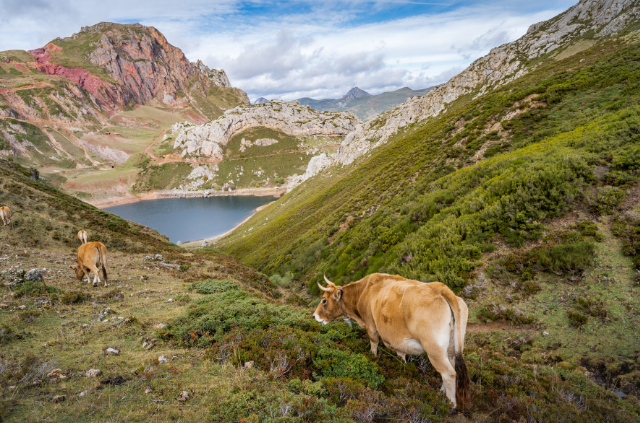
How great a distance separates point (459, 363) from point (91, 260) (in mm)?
14097

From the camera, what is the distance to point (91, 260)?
10852mm

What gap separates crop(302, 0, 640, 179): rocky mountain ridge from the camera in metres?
55.9

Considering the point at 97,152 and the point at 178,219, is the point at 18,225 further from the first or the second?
the point at 97,152

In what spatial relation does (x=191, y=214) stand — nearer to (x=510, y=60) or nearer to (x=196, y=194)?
(x=196, y=194)

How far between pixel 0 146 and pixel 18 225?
20660cm

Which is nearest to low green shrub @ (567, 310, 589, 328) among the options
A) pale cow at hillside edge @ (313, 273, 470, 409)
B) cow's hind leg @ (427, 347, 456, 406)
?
pale cow at hillside edge @ (313, 273, 470, 409)

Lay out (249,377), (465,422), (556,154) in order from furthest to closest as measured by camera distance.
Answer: (556,154) < (249,377) < (465,422)

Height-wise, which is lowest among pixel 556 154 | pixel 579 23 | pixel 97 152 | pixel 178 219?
pixel 178 219

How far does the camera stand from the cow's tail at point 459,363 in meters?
4.62

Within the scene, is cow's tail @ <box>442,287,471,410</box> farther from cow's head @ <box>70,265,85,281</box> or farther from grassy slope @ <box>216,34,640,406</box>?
cow's head @ <box>70,265,85,281</box>

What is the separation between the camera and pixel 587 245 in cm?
752

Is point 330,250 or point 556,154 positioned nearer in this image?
point 556,154

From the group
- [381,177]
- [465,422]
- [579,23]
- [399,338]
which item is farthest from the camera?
[579,23]

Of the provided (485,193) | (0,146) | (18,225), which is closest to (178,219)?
(18,225)
